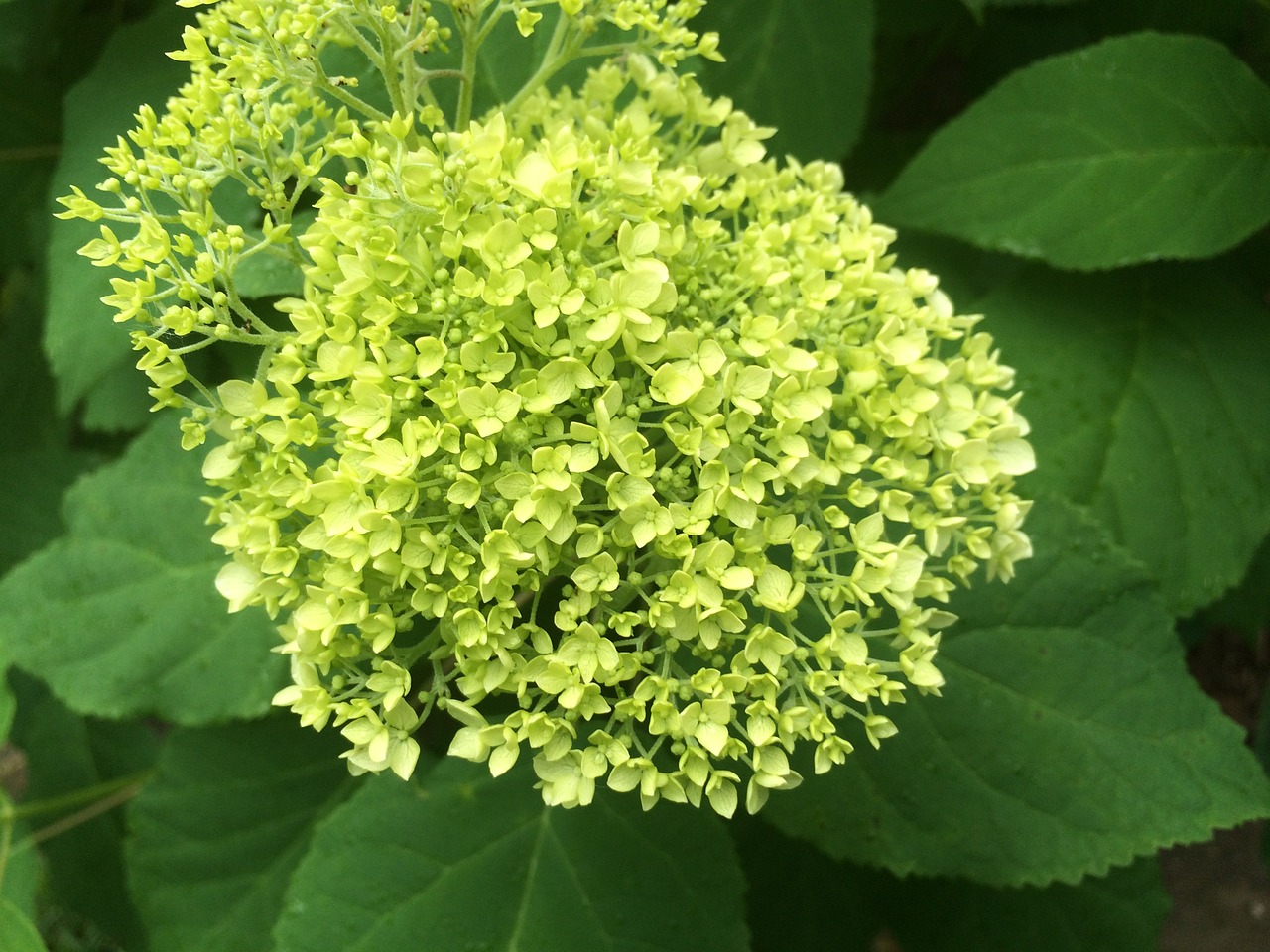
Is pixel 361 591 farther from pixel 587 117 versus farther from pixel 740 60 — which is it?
pixel 740 60

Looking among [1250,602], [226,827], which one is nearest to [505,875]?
[226,827]

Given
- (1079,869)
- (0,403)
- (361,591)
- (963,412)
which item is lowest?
(0,403)

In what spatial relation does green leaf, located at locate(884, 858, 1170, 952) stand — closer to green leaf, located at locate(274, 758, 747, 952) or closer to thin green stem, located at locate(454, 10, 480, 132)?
green leaf, located at locate(274, 758, 747, 952)

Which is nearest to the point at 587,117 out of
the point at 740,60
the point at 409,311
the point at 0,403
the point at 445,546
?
the point at 409,311

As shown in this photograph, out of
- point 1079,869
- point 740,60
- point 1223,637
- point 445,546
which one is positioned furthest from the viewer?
point 1223,637

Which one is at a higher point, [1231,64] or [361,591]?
[1231,64]

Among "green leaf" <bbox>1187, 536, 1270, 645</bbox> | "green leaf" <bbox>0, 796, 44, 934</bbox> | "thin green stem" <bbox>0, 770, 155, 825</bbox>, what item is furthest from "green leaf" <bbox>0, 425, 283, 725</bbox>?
"green leaf" <bbox>1187, 536, 1270, 645</bbox>
